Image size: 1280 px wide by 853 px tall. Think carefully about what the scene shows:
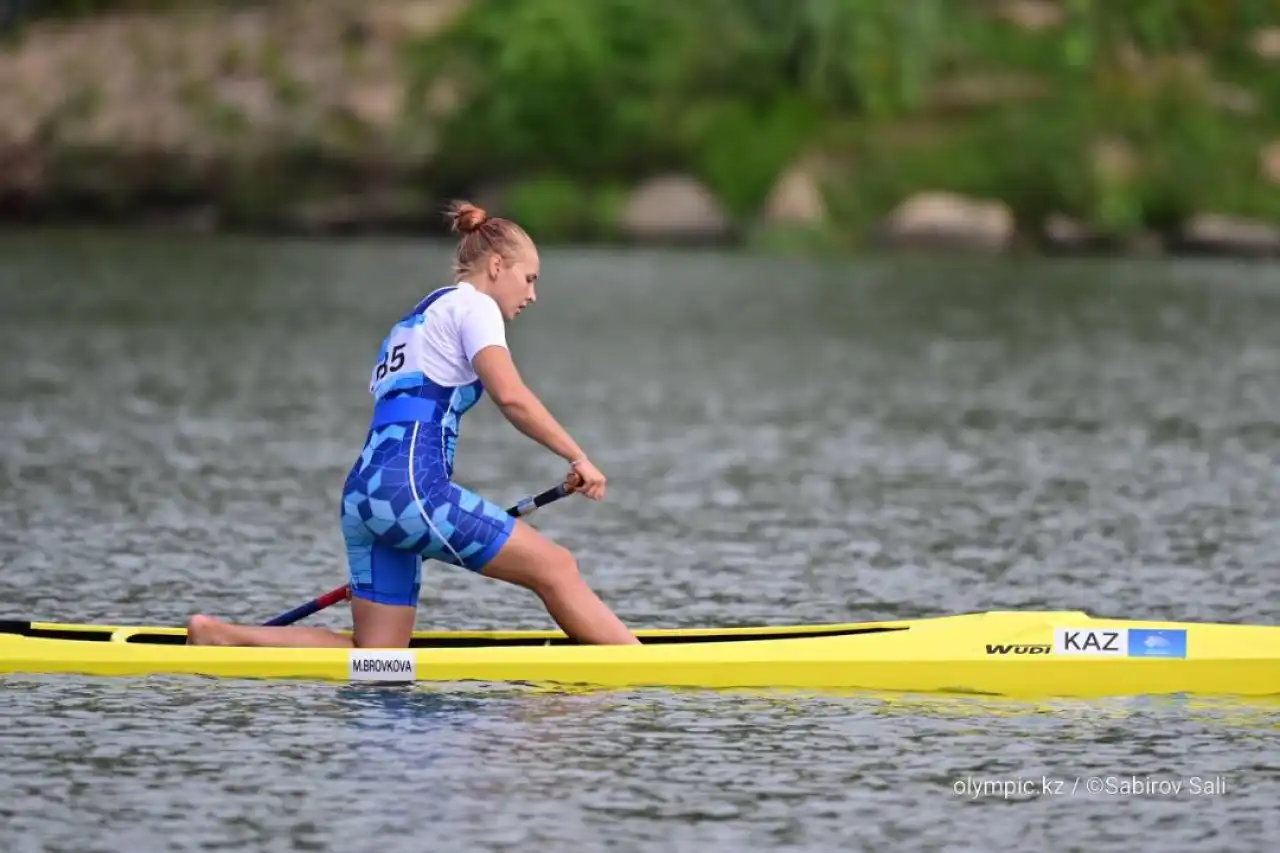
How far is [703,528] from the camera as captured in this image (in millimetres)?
21547

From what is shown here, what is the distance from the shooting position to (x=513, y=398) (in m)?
13.2

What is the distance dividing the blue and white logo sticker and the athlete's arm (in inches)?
125

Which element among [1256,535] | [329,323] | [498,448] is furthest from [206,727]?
[329,323]

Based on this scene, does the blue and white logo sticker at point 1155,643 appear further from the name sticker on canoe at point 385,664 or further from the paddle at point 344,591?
the name sticker on canoe at point 385,664

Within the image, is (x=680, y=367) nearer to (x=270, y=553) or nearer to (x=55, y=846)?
(x=270, y=553)

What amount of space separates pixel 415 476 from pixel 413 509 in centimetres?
17

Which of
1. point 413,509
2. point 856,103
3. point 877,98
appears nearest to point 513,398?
point 413,509

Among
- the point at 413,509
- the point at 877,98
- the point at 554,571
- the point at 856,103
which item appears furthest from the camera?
the point at 856,103

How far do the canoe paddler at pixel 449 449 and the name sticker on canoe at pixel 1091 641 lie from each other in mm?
2454

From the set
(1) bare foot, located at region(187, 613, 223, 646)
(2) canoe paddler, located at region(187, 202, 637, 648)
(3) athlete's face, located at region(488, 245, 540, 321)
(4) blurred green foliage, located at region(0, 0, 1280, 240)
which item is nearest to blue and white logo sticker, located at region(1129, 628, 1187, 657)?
(2) canoe paddler, located at region(187, 202, 637, 648)

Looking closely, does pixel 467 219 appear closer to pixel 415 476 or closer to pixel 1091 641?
pixel 415 476

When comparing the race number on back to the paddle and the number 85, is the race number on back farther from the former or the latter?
the paddle

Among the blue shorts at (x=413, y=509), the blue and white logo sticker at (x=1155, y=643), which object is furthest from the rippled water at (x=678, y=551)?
the blue shorts at (x=413, y=509)

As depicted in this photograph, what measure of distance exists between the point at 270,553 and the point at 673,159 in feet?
217
